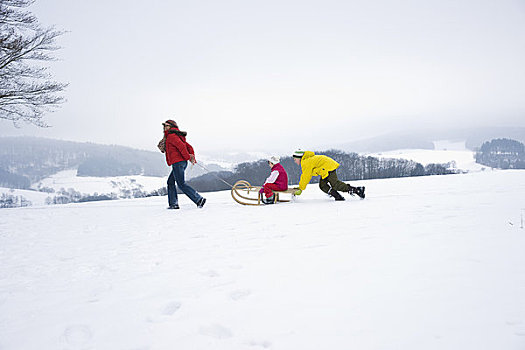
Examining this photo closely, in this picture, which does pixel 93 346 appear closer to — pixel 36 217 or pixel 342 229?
pixel 342 229

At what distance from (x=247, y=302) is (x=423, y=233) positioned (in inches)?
94.2

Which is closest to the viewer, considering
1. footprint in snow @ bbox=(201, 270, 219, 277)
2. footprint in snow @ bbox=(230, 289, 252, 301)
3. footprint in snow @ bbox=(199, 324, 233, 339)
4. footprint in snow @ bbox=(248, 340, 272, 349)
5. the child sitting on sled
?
footprint in snow @ bbox=(248, 340, 272, 349)

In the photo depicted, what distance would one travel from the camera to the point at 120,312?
2.06 metres

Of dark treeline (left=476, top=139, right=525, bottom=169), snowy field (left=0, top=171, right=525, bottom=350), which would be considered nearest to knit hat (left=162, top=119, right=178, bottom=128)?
snowy field (left=0, top=171, right=525, bottom=350)

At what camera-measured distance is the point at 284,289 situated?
2178 mm

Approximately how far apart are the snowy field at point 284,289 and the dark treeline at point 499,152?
19631 centimetres

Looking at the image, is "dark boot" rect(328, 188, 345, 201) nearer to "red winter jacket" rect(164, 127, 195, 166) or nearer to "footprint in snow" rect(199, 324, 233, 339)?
"red winter jacket" rect(164, 127, 195, 166)

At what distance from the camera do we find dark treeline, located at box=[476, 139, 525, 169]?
156875mm

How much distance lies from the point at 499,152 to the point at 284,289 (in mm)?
216828

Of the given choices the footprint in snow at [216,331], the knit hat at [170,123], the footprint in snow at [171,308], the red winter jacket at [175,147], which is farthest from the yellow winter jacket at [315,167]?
the footprint in snow at [216,331]

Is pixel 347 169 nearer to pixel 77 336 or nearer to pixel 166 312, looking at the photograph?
pixel 166 312

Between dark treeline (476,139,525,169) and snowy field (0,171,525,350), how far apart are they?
7729 inches

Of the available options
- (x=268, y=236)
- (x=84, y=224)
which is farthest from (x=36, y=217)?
(x=268, y=236)

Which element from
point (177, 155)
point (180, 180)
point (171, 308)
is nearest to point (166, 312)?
point (171, 308)
